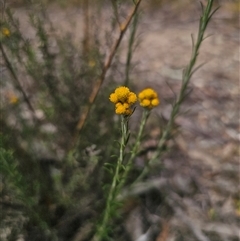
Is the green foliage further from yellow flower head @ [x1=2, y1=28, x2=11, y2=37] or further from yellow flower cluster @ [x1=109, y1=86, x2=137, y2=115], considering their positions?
yellow flower cluster @ [x1=109, y1=86, x2=137, y2=115]

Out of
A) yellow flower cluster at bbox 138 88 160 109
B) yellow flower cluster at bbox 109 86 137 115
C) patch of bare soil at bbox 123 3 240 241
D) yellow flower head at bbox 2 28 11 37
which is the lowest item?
patch of bare soil at bbox 123 3 240 241

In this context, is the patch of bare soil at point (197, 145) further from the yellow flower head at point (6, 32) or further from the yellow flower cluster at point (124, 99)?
the yellow flower head at point (6, 32)

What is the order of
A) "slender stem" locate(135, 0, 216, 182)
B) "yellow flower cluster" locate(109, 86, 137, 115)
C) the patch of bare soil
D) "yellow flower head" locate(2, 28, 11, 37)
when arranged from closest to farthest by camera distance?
1. "yellow flower cluster" locate(109, 86, 137, 115)
2. "slender stem" locate(135, 0, 216, 182)
3. "yellow flower head" locate(2, 28, 11, 37)
4. the patch of bare soil

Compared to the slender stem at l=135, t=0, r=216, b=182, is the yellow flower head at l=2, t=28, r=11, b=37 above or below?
above

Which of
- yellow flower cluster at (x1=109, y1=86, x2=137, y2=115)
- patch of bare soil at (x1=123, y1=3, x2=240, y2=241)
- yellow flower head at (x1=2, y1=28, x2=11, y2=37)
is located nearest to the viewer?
yellow flower cluster at (x1=109, y1=86, x2=137, y2=115)

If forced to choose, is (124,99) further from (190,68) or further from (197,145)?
(197,145)

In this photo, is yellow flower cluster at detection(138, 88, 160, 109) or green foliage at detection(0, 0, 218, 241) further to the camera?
green foliage at detection(0, 0, 218, 241)

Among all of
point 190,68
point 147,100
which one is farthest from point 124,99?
point 190,68

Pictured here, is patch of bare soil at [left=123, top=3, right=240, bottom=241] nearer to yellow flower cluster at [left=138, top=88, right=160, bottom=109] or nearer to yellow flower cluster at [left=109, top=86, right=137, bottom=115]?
yellow flower cluster at [left=138, top=88, right=160, bottom=109]

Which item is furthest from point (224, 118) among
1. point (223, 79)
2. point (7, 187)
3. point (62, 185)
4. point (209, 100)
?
point (7, 187)

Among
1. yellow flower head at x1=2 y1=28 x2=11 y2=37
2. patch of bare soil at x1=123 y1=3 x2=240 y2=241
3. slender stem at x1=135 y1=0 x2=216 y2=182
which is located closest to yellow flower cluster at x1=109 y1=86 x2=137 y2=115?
slender stem at x1=135 y1=0 x2=216 y2=182

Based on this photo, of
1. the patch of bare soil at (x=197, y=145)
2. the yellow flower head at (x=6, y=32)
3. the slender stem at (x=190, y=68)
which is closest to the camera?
the slender stem at (x=190, y=68)

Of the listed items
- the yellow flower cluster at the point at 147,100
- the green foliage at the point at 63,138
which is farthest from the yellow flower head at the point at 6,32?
the yellow flower cluster at the point at 147,100
